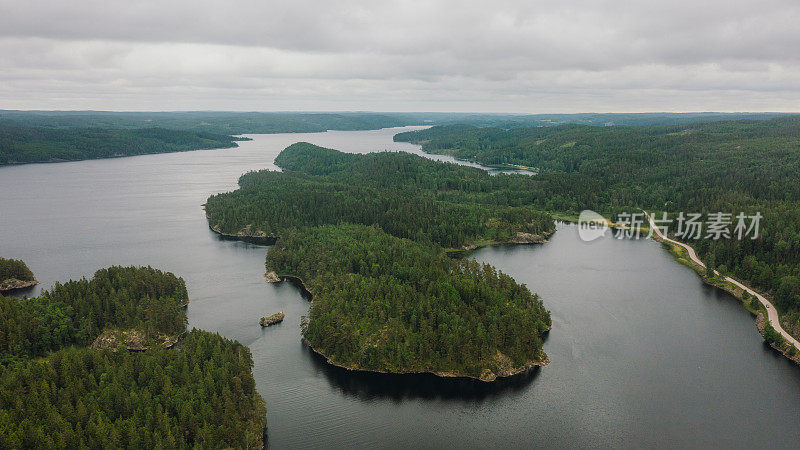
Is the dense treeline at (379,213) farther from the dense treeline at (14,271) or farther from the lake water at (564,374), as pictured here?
the dense treeline at (14,271)

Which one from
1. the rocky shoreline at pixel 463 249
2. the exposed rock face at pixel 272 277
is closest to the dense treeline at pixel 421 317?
the rocky shoreline at pixel 463 249

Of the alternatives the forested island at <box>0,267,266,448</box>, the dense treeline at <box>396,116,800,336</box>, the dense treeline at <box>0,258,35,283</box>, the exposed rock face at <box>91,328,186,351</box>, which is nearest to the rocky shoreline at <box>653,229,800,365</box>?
the dense treeline at <box>396,116,800,336</box>

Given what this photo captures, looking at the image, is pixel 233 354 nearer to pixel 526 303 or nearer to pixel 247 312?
pixel 247 312

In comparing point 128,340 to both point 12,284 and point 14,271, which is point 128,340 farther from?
point 14,271

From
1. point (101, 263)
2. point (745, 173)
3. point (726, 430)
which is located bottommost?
point (726, 430)

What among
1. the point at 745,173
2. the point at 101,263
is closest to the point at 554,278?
the point at 101,263

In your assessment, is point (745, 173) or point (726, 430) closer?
point (726, 430)

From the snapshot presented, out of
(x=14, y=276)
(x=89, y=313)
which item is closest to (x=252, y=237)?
(x=14, y=276)
